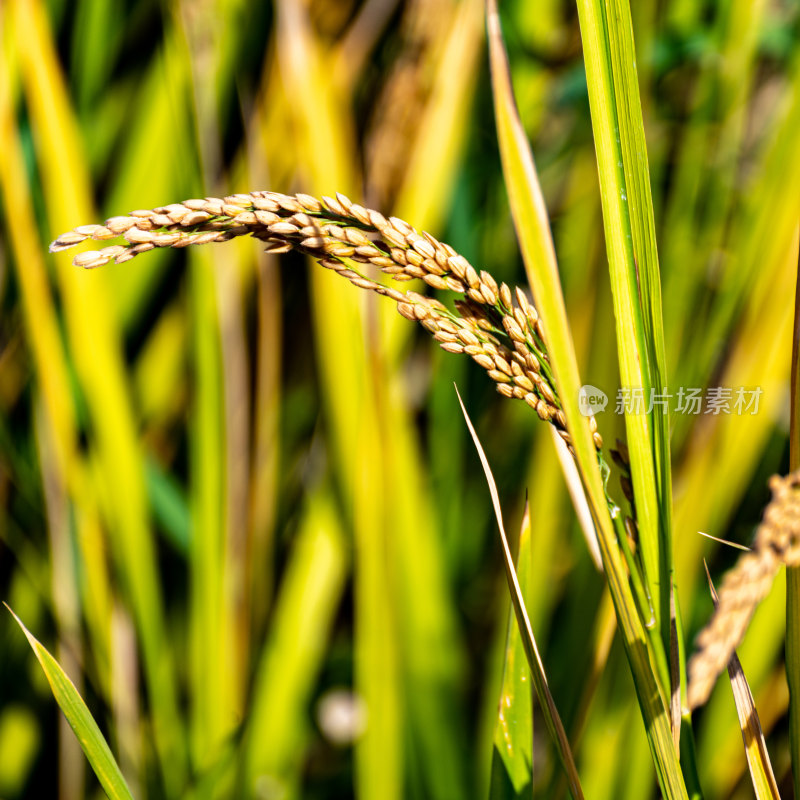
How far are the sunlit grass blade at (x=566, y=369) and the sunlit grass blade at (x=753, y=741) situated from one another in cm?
9

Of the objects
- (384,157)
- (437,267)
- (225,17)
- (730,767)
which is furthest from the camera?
(225,17)

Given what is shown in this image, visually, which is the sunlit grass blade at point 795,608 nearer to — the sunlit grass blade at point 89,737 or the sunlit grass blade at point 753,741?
the sunlit grass blade at point 753,741

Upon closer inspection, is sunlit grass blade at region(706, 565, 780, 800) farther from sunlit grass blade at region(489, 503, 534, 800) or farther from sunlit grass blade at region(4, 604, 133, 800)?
sunlit grass blade at region(4, 604, 133, 800)

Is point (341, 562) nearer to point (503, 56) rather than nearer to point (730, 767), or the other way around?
point (730, 767)

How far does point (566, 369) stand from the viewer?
375 millimetres

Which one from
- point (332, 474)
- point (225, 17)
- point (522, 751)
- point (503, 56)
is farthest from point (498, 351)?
point (225, 17)

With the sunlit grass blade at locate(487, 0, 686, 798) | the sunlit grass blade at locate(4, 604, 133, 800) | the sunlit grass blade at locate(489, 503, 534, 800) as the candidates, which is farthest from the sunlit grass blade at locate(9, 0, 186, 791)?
the sunlit grass blade at locate(487, 0, 686, 798)

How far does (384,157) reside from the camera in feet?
2.79

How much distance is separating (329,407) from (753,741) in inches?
20.9

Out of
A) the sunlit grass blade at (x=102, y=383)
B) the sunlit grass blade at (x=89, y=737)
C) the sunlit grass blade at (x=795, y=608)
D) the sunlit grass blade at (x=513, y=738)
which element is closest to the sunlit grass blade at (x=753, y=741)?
the sunlit grass blade at (x=795, y=608)

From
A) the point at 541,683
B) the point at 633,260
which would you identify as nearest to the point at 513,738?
the point at 541,683

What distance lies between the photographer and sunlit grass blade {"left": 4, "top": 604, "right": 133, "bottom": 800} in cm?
46

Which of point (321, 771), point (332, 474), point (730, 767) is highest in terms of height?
point (332, 474)

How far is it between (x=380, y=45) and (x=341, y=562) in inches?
36.0
